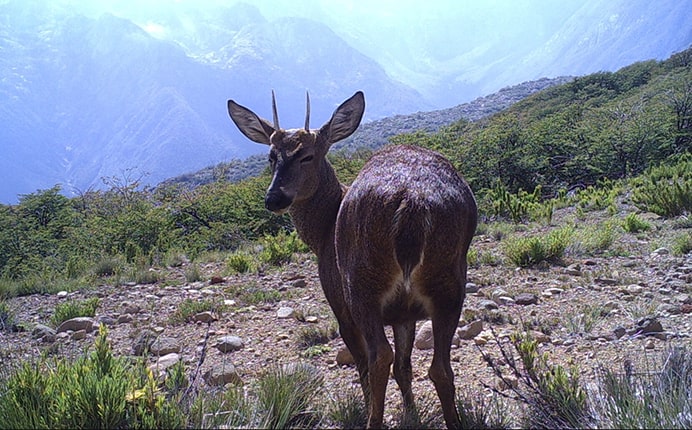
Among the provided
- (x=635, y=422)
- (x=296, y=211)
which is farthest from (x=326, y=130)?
(x=635, y=422)

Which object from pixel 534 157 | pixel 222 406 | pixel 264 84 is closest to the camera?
pixel 222 406

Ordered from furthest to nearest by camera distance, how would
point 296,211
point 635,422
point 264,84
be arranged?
point 264,84, point 296,211, point 635,422

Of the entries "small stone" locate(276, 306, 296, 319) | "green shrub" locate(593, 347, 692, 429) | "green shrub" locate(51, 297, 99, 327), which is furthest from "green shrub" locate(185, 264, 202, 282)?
"green shrub" locate(593, 347, 692, 429)

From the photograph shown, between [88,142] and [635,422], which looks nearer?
[635,422]

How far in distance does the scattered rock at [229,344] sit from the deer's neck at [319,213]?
1776 mm

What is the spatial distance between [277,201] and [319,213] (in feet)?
1.43

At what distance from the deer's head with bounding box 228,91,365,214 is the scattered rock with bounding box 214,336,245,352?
80.2 inches

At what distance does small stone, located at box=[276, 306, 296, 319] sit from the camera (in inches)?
242

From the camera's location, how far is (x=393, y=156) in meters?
3.24

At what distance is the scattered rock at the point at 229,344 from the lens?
522cm

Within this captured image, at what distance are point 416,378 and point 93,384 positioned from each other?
254 centimetres

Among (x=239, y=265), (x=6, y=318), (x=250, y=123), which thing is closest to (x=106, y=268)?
(x=239, y=265)

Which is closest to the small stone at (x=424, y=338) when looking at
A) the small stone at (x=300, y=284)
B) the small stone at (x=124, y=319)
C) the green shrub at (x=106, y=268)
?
the small stone at (x=300, y=284)

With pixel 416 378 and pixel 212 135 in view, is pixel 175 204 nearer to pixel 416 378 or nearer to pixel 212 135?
pixel 416 378
